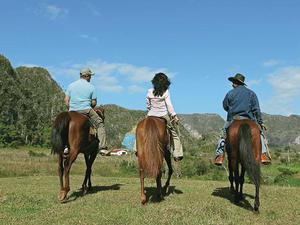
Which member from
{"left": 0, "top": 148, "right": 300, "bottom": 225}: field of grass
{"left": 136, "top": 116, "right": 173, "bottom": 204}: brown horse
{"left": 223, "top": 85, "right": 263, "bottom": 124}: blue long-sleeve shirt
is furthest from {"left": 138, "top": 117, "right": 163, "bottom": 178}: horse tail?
{"left": 223, "top": 85, "right": 263, "bottom": 124}: blue long-sleeve shirt

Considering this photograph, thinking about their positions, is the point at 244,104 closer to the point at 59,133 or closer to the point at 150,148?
the point at 150,148

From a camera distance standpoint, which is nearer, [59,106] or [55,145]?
[55,145]

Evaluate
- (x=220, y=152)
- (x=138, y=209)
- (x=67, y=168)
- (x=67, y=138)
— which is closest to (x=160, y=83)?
(x=220, y=152)

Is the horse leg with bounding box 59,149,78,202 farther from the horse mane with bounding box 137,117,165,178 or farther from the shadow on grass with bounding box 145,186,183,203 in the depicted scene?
the shadow on grass with bounding box 145,186,183,203

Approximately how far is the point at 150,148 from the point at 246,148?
6.45ft

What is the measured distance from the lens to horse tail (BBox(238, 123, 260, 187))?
8219mm

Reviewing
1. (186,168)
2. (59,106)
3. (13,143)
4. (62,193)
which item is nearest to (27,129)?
(13,143)

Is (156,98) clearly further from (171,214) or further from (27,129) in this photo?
(27,129)

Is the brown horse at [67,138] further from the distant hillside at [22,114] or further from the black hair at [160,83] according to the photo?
the distant hillside at [22,114]

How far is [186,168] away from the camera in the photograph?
3416cm

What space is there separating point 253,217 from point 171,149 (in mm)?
2713

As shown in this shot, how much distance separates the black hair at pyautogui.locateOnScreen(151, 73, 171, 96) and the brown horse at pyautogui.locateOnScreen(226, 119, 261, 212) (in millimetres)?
1774

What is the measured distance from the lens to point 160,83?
31.3 feet

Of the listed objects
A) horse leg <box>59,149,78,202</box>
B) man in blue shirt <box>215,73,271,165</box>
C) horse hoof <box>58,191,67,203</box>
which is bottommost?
horse hoof <box>58,191,67,203</box>
